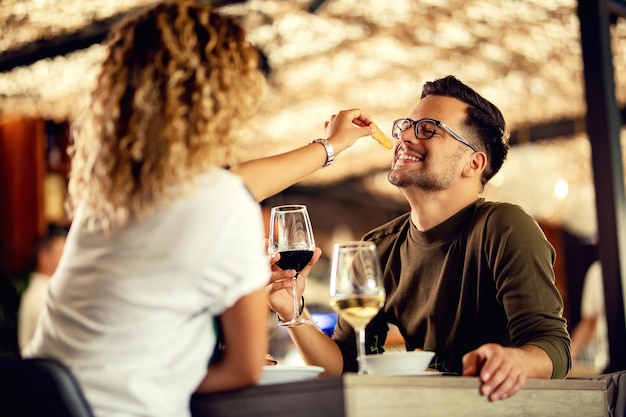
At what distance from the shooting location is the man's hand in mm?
1527

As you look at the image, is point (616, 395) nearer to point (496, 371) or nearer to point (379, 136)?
point (496, 371)

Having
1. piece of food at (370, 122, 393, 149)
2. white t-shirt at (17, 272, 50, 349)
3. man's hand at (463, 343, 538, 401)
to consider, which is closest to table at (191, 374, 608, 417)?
man's hand at (463, 343, 538, 401)

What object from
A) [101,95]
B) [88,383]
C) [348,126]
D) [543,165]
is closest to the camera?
[88,383]

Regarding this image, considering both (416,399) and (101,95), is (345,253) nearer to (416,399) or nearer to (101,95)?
(416,399)

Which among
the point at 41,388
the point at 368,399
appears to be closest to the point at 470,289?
the point at 368,399

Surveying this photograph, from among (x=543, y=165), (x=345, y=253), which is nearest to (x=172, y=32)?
(x=345, y=253)

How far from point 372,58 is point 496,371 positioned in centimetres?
563

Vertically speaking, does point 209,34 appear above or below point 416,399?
above

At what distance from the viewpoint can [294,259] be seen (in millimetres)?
1991

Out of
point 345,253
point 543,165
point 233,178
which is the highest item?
point 543,165

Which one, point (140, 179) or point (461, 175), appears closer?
point (140, 179)

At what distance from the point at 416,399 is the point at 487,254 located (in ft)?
2.73

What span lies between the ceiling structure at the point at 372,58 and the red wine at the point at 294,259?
3.00m

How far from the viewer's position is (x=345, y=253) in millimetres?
1587
